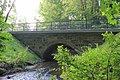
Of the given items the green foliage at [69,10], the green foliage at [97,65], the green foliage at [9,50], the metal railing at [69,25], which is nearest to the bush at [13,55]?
the green foliage at [9,50]

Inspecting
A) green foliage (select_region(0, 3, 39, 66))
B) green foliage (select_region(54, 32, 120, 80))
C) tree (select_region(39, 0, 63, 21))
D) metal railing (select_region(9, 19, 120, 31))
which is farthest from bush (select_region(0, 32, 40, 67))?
tree (select_region(39, 0, 63, 21))

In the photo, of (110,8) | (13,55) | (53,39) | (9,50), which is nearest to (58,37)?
(53,39)

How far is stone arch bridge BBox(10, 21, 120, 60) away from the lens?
18500 millimetres

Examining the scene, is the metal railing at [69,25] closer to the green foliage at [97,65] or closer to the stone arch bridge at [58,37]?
the stone arch bridge at [58,37]

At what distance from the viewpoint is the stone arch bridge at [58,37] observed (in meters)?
18.5

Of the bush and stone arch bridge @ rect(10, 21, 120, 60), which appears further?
stone arch bridge @ rect(10, 21, 120, 60)

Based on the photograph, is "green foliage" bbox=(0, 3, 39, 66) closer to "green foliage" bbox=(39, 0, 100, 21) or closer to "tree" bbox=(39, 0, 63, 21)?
"green foliage" bbox=(39, 0, 100, 21)

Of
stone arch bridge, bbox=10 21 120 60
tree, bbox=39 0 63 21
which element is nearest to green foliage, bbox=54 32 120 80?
stone arch bridge, bbox=10 21 120 60

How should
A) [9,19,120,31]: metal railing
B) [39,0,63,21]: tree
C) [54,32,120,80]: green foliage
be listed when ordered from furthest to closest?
[39,0,63,21]: tree
[9,19,120,31]: metal railing
[54,32,120,80]: green foliage

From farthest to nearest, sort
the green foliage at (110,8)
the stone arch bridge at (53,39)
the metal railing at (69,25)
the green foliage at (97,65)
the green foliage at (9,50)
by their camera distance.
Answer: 1. the stone arch bridge at (53,39)
2. the metal railing at (69,25)
3. the green foliage at (9,50)
4. the green foliage at (97,65)
5. the green foliage at (110,8)

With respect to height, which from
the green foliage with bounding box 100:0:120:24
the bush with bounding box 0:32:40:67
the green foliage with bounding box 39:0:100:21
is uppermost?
the green foliage with bounding box 39:0:100:21

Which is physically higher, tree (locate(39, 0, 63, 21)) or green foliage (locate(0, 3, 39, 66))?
tree (locate(39, 0, 63, 21))

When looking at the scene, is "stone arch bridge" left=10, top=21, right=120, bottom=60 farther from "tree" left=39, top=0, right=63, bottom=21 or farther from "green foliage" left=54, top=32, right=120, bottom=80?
"green foliage" left=54, top=32, right=120, bottom=80

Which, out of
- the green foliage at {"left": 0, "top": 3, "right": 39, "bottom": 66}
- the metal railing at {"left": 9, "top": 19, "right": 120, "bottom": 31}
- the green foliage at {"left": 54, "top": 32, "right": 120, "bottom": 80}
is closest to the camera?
the green foliage at {"left": 54, "top": 32, "right": 120, "bottom": 80}
